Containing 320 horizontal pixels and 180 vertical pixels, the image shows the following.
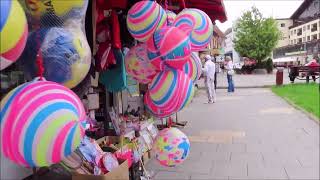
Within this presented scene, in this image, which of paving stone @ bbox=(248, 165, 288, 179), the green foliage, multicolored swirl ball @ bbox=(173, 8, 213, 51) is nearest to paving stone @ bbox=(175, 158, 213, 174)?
paving stone @ bbox=(248, 165, 288, 179)

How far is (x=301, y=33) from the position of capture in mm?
85875

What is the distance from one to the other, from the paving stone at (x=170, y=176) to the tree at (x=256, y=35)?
36290 millimetres

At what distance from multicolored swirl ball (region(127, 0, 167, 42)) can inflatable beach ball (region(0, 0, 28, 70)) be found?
140 centimetres

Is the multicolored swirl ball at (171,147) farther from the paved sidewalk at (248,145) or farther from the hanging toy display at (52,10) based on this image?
the paved sidewalk at (248,145)

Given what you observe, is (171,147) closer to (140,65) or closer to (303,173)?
(140,65)

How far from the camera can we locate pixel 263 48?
40.3 metres

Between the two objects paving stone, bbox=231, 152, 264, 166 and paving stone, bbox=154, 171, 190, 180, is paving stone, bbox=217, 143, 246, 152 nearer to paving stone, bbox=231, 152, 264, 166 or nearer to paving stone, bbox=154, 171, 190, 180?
paving stone, bbox=231, 152, 264, 166

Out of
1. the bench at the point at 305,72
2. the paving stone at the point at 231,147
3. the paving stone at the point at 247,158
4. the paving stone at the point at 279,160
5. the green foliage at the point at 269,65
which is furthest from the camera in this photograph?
the green foliage at the point at 269,65

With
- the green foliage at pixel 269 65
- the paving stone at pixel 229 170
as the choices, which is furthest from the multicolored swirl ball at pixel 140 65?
the green foliage at pixel 269 65

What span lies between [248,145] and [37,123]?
6314 mm

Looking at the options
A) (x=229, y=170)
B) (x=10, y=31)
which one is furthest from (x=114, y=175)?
(x=229, y=170)

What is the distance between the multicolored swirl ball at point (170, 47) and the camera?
2672mm

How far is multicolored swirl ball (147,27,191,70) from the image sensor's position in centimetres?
267

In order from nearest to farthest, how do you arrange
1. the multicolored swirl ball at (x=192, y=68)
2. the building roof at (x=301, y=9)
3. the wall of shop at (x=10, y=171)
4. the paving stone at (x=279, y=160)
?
the multicolored swirl ball at (x=192, y=68) → the wall of shop at (x=10, y=171) → the paving stone at (x=279, y=160) → the building roof at (x=301, y=9)
